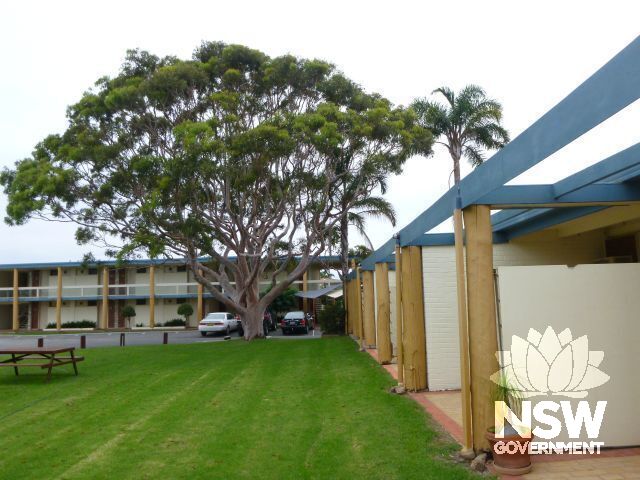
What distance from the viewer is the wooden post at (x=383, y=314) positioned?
46.8 ft

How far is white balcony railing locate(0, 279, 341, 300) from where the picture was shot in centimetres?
4397

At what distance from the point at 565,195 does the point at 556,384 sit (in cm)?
221

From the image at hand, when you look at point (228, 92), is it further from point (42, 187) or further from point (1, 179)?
point (1, 179)

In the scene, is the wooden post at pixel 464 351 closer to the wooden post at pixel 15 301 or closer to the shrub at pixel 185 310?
the shrub at pixel 185 310

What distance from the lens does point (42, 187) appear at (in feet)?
72.6

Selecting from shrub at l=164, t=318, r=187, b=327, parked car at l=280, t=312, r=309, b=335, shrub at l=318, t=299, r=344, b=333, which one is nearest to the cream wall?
shrub at l=318, t=299, r=344, b=333

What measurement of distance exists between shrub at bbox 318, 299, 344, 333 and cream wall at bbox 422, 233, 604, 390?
18.3 metres

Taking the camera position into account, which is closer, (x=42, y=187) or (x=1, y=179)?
(x=42, y=187)

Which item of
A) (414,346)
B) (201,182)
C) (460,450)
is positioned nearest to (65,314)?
(201,182)

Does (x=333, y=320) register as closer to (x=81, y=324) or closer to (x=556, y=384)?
(x=556, y=384)

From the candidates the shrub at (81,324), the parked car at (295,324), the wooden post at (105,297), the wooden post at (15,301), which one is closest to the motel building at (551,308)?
the parked car at (295,324)

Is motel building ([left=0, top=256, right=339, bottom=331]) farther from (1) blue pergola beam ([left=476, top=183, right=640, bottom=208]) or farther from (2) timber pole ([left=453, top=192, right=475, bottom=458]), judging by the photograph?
(2) timber pole ([left=453, top=192, right=475, bottom=458])

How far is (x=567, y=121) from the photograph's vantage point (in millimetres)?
4355

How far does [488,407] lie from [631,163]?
3.15 m
